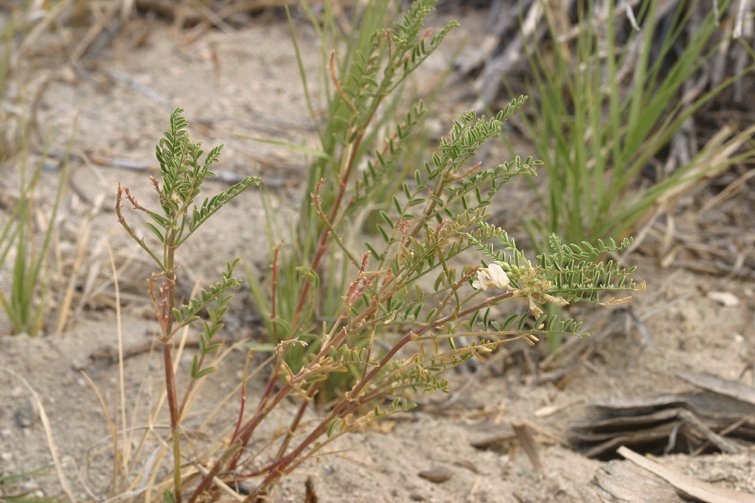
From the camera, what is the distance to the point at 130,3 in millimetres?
3486

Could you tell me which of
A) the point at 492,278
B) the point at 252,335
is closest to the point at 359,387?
the point at 492,278

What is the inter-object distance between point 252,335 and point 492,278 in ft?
3.79

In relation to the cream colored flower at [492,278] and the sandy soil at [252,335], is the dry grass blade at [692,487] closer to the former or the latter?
the sandy soil at [252,335]

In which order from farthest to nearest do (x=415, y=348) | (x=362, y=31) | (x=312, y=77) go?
(x=312, y=77) → (x=415, y=348) → (x=362, y=31)

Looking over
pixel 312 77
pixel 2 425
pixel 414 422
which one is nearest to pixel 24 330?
pixel 2 425

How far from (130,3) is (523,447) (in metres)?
2.37

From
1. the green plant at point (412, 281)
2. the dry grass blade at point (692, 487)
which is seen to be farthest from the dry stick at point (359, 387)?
the dry grass blade at point (692, 487)

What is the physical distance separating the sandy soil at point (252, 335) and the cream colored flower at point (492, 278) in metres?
0.52

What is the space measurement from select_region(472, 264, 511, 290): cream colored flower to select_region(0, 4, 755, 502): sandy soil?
0.52 m

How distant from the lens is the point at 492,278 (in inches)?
45.5

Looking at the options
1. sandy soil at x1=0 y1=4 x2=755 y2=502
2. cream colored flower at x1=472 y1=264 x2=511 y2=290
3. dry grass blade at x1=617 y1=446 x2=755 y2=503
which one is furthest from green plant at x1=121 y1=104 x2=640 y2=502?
dry grass blade at x1=617 y1=446 x2=755 y2=503

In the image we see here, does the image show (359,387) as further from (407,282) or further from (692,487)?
(692,487)

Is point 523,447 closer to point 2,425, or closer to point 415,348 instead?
point 415,348

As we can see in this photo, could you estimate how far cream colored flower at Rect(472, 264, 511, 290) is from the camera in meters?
1.15
